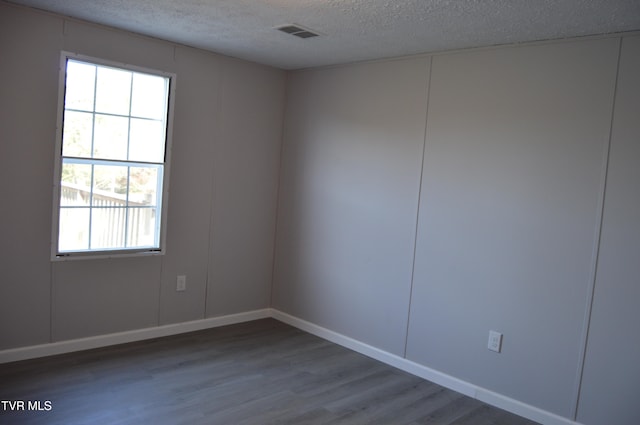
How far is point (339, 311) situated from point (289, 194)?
3.97ft

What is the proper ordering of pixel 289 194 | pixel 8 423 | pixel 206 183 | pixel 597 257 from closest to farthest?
1. pixel 8 423
2. pixel 597 257
3. pixel 206 183
4. pixel 289 194

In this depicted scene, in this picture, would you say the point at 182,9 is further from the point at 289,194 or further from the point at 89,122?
the point at 289,194

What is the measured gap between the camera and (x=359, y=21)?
3.04m

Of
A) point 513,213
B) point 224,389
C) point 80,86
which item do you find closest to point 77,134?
point 80,86

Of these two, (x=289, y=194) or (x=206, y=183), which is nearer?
(x=206, y=183)

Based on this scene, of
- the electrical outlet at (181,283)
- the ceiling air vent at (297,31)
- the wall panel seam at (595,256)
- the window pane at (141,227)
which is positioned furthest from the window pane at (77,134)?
the wall panel seam at (595,256)

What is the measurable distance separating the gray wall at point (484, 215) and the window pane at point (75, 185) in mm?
1859

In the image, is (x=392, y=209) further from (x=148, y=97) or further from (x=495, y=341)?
(x=148, y=97)

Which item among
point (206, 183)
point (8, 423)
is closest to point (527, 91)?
point (206, 183)

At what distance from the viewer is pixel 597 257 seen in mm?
2951

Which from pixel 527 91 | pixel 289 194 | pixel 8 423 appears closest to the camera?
pixel 8 423

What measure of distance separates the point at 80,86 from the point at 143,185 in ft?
2.75

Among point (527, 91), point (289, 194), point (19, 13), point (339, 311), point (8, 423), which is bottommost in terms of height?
point (8, 423)

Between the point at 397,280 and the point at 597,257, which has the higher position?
the point at 597,257
